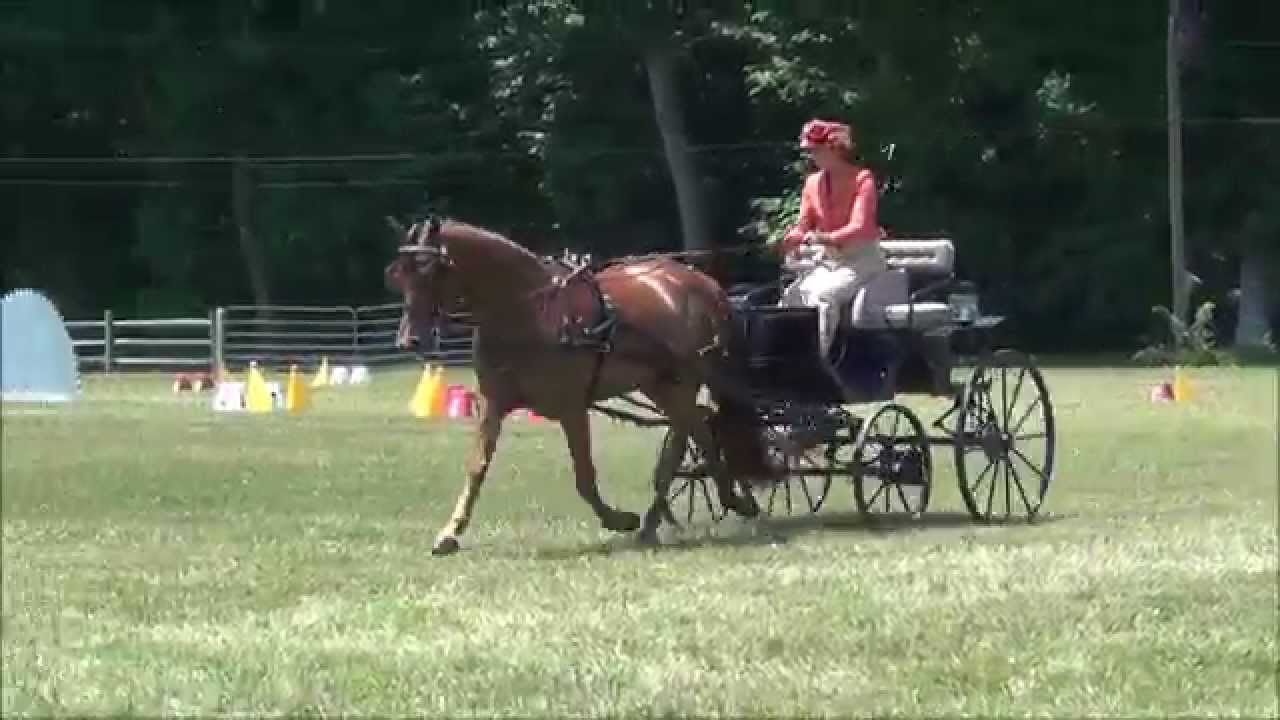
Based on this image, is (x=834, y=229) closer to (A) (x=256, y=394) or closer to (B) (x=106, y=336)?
(B) (x=106, y=336)

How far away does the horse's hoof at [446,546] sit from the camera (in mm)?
9344

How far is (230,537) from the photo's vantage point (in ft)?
22.9

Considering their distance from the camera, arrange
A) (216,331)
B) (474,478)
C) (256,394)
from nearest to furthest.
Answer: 1. (216,331)
2. (474,478)
3. (256,394)

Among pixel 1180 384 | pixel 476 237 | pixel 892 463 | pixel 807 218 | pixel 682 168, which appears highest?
pixel 682 168

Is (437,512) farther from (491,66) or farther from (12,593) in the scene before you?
(12,593)

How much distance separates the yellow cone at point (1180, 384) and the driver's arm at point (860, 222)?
163cm

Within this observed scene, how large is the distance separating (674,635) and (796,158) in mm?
26806

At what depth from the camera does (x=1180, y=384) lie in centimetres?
988

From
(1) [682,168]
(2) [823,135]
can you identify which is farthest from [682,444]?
(1) [682,168]

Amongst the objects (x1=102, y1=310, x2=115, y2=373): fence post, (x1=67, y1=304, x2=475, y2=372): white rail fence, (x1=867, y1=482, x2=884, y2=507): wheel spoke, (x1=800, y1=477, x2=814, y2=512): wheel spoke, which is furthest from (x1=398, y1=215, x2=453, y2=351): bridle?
(x1=102, y1=310, x2=115, y2=373): fence post

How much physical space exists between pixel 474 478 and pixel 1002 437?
3.40 meters

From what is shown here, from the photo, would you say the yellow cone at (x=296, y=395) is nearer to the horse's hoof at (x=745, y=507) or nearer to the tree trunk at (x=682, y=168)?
the horse's hoof at (x=745, y=507)

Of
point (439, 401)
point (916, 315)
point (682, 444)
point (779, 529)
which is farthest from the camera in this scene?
point (439, 401)

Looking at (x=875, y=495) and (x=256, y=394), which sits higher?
(x=256, y=394)
